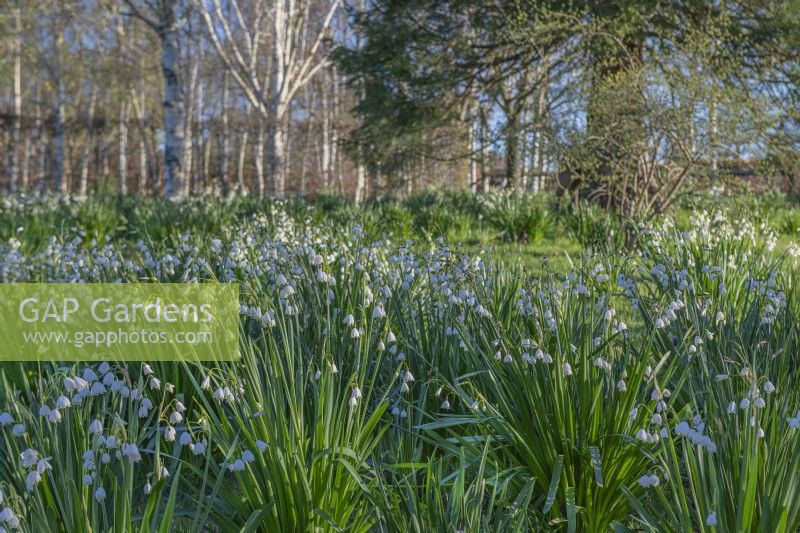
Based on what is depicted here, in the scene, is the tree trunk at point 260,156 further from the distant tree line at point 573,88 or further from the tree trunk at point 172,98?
the tree trunk at point 172,98

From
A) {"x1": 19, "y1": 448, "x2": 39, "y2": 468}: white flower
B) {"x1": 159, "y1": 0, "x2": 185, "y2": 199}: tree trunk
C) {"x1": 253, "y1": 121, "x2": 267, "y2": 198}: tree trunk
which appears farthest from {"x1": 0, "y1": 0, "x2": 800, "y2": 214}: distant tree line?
{"x1": 19, "y1": 448, "x2": 39, "y2": 468}: white flower

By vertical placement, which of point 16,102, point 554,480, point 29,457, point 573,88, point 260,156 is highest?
point 16,102

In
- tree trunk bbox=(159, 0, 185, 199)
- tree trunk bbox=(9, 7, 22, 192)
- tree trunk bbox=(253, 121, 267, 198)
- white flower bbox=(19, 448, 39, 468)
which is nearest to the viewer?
white flower bbox=(19, 448, 39, 468)

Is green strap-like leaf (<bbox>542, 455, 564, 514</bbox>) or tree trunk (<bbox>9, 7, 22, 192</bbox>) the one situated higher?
tree trunk (<bbox>9, 7, 22, 192</bbox>)

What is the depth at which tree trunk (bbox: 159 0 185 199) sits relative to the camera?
13.1 metres

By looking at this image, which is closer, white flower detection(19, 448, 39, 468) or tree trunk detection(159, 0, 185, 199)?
white flower detection(19, 448, 39, 468)

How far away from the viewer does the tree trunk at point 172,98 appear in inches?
517

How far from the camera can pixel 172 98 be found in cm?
1341

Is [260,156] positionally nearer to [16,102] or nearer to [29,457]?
[16,102]

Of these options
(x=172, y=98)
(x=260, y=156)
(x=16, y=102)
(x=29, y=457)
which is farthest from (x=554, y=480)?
(x=16, y=102)

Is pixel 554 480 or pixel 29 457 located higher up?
pixel 29 457

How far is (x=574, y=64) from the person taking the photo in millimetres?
12000

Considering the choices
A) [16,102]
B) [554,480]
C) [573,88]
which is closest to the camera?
[554,480]

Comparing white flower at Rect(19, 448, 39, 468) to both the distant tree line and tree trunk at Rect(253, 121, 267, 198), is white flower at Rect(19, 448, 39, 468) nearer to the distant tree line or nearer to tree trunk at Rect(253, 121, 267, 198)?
the distant tree line
